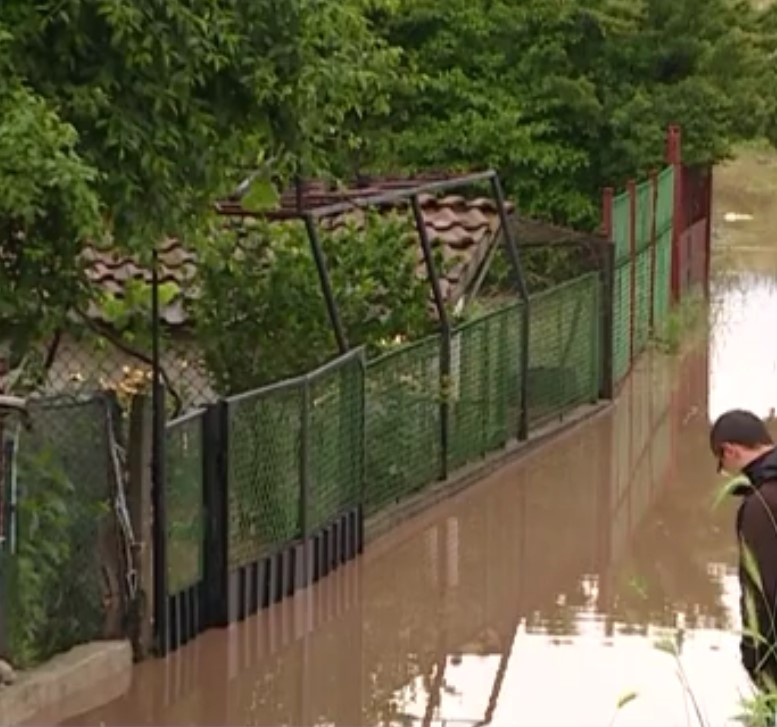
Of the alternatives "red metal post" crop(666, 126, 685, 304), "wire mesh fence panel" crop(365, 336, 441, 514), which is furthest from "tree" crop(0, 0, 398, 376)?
"red metal post" crop(666, 126, 685, 304)

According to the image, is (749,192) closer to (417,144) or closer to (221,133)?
(417,144)

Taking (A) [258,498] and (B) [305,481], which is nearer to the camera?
(A) [258,498]

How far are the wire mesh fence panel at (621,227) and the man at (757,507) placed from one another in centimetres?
1321

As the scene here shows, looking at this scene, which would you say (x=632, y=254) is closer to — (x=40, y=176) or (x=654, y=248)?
(x=654, y=248)

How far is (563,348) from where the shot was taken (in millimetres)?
18250

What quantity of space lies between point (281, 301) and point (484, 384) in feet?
8.39

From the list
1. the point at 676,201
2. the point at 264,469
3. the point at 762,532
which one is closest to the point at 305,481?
the point at 264,469

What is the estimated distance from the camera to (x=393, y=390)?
1419 centimetres

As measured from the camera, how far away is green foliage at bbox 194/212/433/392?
555 inches

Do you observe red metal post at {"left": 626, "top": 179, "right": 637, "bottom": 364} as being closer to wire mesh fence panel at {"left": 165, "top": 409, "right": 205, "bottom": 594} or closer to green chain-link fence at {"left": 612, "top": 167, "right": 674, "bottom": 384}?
green chain-link fence at {"left": 612, "top": 167, "right": 674, "bottom": 384}

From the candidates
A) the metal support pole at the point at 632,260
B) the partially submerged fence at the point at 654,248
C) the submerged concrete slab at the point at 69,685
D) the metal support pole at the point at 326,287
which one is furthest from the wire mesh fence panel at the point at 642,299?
the submerged concrete slab at the point at 69,685

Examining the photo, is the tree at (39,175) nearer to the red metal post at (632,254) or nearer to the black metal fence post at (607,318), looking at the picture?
the black metal fence post at (607,318)

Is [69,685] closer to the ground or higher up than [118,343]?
closer to the ground

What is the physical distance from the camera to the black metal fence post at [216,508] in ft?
36.9
